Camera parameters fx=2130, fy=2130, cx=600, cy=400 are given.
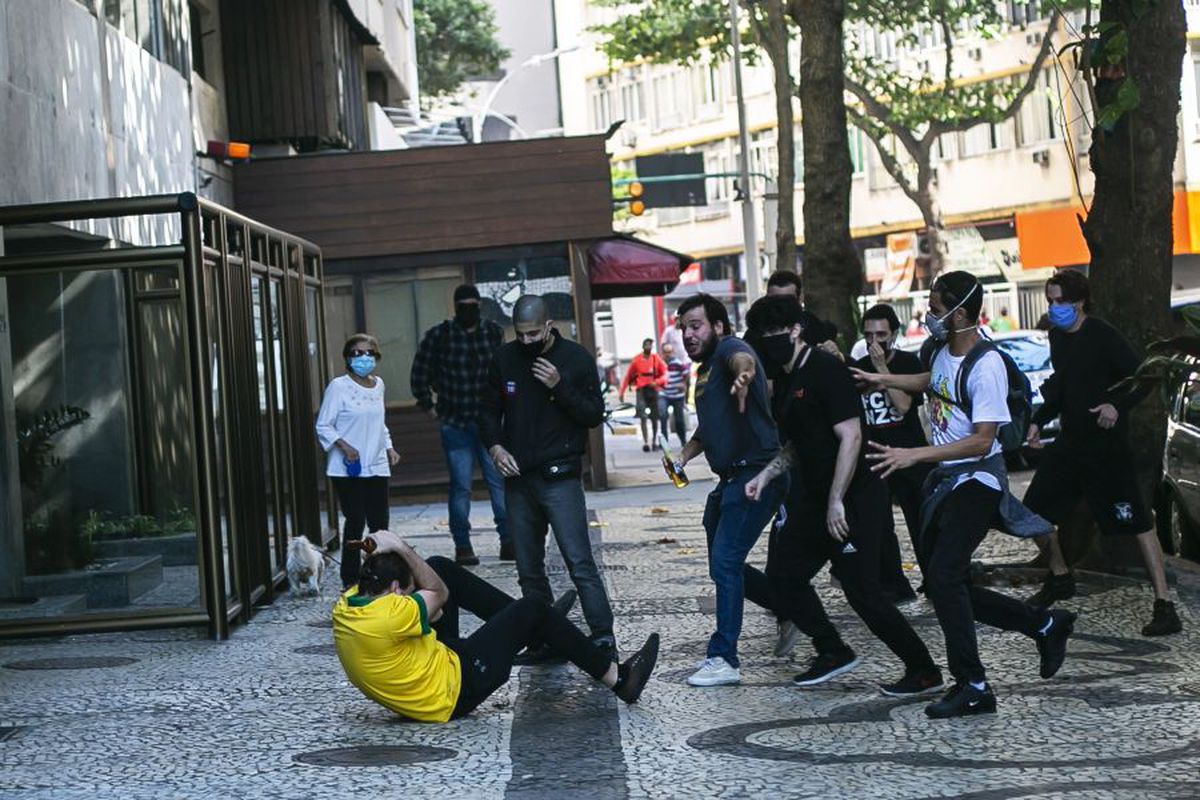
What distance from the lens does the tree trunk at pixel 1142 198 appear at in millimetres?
12836

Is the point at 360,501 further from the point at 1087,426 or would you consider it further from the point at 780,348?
the point at 780,348

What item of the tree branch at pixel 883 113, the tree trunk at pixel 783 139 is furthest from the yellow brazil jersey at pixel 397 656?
the tree branch at pixel 883 113

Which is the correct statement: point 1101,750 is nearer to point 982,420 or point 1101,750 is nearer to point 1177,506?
point 982,420

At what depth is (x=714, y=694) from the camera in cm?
925

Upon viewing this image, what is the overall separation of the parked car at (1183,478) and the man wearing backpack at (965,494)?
581 cm

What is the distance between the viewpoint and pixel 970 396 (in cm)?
859

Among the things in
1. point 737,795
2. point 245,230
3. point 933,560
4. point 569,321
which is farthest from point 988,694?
point 569,321

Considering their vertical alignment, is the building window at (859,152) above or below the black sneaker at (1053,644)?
above

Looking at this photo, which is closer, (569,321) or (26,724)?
(26,724)

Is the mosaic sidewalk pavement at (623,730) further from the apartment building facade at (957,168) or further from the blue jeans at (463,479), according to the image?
the apartment building facade at (957,168)

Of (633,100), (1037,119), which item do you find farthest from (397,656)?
(633,100)

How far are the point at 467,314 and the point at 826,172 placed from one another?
4.67 metres

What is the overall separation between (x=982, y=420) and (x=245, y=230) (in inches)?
250

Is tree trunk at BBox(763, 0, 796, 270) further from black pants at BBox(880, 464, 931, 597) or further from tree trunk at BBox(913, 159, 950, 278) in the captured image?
A: tree trunk at BBox(913, 159, 950, 278)
